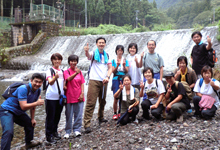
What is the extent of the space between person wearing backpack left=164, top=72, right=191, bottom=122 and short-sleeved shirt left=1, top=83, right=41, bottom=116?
258 cm

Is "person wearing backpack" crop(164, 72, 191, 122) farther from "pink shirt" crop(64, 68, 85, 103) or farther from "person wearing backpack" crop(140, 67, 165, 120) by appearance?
"pink shirt" crop(64, 68, 85, 103)

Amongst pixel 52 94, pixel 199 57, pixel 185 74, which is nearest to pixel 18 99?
pixel 52 94

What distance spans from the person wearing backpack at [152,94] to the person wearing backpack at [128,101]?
161 mm

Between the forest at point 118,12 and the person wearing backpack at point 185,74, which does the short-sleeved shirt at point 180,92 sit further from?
the forest at point 118,12

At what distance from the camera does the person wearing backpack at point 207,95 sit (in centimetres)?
361

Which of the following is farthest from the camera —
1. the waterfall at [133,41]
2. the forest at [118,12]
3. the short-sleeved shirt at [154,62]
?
the forest at [118,12]

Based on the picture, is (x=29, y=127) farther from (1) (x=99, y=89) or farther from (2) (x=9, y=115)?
(1) (x=99, y=89)

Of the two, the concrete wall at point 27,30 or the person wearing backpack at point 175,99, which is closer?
the person wearing backpack at point 175,99

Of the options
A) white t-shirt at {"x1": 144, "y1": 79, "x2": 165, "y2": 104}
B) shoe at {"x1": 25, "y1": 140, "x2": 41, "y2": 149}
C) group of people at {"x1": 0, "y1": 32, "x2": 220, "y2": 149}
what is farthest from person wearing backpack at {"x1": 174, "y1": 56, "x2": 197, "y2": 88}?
shoe at {"x1": 25, "y1": 140, "x2": 41, "y2": 149}

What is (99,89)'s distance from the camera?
13.3 feet

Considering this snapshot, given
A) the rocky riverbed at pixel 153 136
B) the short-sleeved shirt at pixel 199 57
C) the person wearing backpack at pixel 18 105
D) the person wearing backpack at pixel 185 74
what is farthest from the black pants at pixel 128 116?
the short-sleeved shirt at pixel 199 57

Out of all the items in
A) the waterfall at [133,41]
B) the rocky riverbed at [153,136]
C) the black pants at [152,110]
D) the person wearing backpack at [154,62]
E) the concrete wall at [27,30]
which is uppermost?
the concrete wall at [27,30]

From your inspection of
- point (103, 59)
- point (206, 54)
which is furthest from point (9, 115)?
point (206, 54)

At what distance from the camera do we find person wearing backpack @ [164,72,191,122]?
368 centimetres
